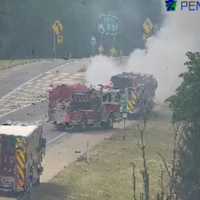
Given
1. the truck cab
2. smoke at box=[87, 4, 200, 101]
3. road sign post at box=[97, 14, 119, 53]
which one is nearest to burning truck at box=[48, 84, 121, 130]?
the truck cab

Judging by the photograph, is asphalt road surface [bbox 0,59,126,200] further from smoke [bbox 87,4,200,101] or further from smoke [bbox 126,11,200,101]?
smoke [bbox 126,11,200,101]

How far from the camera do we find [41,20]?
11488 centimetres

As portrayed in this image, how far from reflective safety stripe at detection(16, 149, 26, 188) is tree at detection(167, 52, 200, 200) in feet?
20.1

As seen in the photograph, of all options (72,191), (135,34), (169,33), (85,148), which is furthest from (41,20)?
(72,191)

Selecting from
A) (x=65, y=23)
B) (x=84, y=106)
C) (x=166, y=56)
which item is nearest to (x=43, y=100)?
(x=84, y=106)

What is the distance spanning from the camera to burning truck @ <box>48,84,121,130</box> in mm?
43156

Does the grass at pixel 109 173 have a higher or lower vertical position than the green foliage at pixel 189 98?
lower

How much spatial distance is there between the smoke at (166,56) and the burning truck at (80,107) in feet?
53.4

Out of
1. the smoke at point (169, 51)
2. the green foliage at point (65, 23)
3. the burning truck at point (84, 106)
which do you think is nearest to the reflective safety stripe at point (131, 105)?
the burning truck at point (84, 106)

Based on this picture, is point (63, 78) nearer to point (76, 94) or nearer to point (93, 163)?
point (76, 94)

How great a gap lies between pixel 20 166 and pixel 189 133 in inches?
271

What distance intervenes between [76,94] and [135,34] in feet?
298

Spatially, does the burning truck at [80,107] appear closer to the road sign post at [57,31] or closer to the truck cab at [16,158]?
the truck cab at [16,158]

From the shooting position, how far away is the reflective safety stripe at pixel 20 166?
27047mm
